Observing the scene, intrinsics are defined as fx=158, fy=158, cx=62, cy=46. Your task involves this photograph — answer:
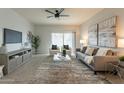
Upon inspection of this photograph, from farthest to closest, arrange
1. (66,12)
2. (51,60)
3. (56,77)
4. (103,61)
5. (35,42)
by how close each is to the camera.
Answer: (35,42)
(51,60)
(66,12)
(103,61)
(56,77)

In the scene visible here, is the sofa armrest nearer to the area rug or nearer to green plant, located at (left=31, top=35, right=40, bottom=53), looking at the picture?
the area rug

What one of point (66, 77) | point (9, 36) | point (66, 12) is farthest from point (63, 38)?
point (66, 77)

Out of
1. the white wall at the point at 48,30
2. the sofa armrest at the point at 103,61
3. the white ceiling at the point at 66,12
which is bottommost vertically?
the sofa armrest at the point at 103,61

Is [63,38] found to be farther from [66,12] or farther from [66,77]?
[66,77]

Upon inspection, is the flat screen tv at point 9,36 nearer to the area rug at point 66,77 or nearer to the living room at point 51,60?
the living room at point 51,60

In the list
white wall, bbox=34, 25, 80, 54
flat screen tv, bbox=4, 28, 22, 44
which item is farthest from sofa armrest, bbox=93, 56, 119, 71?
white wall, bbox=34, 25, 80, 54

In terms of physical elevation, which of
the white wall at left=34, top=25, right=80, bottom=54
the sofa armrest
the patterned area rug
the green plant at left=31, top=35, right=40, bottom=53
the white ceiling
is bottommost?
the patterned area rug

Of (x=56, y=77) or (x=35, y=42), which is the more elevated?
(x=35, y=42)

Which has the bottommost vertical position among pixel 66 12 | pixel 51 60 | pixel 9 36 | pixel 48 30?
pixel 51 60

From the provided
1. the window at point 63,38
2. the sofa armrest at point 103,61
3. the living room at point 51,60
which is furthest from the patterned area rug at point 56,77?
the window at point 63,38

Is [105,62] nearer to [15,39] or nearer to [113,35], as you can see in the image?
[113,35]
